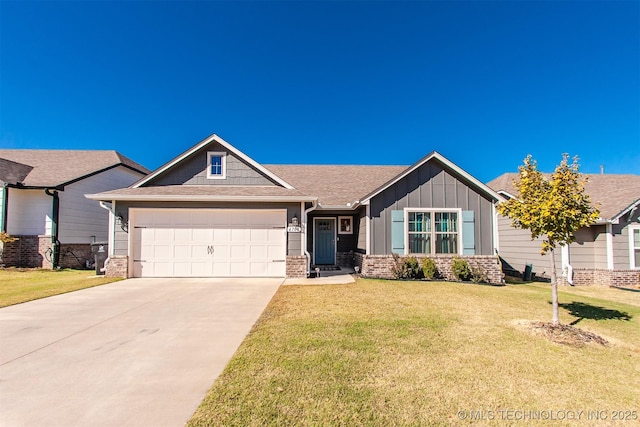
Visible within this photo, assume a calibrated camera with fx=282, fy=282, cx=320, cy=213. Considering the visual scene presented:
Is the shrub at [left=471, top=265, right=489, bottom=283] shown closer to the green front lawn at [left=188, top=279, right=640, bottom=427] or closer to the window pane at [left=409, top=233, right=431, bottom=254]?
the window pane at [left=409, top=233, right=431, bottom=254]

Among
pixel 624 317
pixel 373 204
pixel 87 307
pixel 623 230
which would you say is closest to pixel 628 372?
pixel 624 317

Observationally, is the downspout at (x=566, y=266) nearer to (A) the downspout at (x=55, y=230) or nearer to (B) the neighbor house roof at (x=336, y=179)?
(B) the neighbor house roof at (x=336, y=179)

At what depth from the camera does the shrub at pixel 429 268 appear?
10.0 meters

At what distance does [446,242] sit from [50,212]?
56.7 ft

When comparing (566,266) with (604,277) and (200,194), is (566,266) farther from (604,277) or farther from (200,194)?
(200,194)

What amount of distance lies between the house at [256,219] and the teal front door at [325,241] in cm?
268

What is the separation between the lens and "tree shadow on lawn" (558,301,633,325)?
5.92m

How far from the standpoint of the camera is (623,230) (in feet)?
33.4

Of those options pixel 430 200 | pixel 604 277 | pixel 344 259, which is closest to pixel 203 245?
pixel 344 259

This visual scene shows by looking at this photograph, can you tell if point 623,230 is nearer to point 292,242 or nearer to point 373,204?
point 373,204

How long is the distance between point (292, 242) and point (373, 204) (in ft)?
11.0

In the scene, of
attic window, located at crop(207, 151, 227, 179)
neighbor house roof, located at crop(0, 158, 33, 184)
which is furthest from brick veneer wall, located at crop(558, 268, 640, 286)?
neighbor house roof, located at crop(0, 158, 33, 184)

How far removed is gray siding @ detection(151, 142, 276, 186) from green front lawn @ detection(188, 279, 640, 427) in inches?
261

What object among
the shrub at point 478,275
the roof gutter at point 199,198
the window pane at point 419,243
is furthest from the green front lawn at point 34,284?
the shrub at point 478,275
